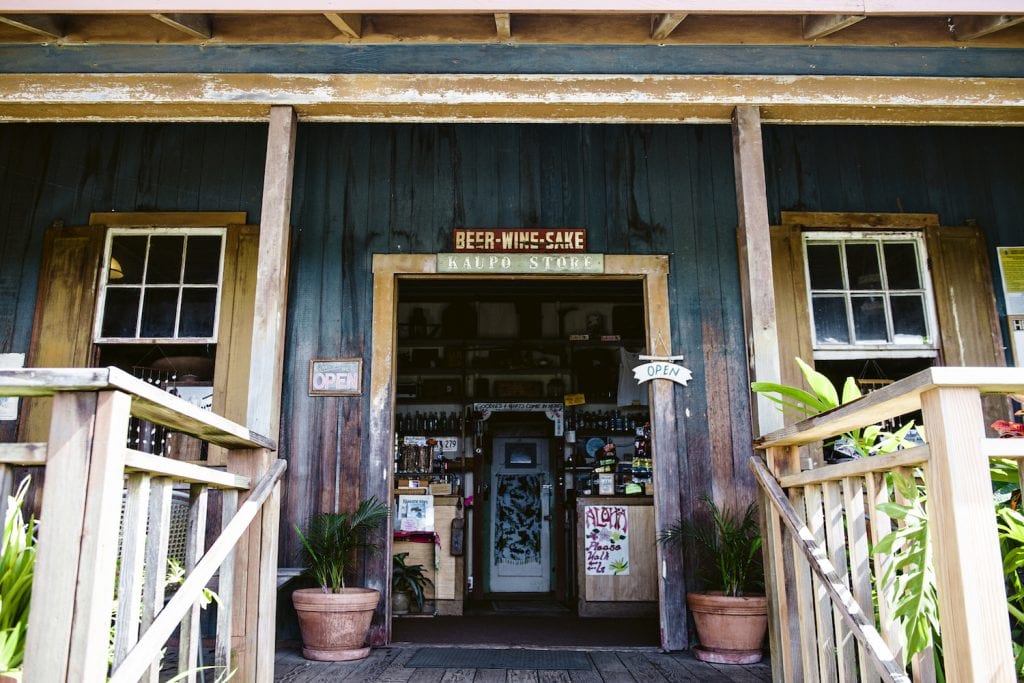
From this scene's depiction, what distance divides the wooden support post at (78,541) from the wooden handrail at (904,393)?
6.39 ft

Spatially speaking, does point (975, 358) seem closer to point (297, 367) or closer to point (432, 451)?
point (297, 367)

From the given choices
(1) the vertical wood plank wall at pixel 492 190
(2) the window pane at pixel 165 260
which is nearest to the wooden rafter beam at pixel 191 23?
(1) the vertical wood plank wall at pixel 492 190

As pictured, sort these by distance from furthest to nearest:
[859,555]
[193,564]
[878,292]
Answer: [878,292], [193,564], [859,555]

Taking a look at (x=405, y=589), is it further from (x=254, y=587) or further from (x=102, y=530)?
(x=102, y=530)

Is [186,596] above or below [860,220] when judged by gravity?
below

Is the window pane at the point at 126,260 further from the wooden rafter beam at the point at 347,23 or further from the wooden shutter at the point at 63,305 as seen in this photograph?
the wooden rafter beam at the point at 347,23

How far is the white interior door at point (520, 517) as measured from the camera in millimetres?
8844

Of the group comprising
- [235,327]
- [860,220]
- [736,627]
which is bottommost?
[736,627]

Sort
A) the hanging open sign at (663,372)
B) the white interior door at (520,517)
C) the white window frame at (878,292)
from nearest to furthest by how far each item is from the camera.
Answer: the hanging open sign at (663,372)
the white window frame at (878,292)
the white interior door at (520,517)

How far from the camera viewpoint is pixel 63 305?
508 cm

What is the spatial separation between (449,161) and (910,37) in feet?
8.88

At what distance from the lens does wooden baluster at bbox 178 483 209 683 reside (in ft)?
8.50

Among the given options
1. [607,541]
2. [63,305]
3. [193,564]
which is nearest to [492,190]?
[63,305]

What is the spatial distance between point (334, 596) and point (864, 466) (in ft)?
9.18
